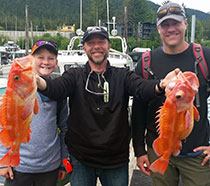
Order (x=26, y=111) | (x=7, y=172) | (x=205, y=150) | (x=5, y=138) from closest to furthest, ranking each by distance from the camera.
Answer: (x=26, y=111) → (x=5, y=138) → (x=205, y=150) → (x=7, y=172)

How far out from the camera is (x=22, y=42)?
60062mm

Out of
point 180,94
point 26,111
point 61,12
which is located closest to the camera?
point 180,94

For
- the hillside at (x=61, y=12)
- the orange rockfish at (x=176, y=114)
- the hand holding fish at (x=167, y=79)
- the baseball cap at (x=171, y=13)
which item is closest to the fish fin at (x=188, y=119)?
the orange rockfish at (x=176, y=114)

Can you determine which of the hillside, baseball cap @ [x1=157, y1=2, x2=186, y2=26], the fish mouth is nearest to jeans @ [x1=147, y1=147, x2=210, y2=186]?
the fish mouth

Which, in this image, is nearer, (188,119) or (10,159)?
(188,119)

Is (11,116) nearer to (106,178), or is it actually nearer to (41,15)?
(106,178)

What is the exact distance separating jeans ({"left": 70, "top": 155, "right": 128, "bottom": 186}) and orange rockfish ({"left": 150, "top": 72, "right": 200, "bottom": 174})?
62 cm

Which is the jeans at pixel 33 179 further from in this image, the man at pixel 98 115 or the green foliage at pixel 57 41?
the green foliage at pixel 57 41

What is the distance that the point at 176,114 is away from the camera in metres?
1.81

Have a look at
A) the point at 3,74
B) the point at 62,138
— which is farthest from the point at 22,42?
the point at 62,138

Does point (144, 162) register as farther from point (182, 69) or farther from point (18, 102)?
point (18, 102)

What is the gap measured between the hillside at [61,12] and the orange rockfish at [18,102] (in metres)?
64.1

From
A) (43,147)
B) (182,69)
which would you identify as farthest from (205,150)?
(43,147)

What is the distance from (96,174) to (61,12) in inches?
5125
